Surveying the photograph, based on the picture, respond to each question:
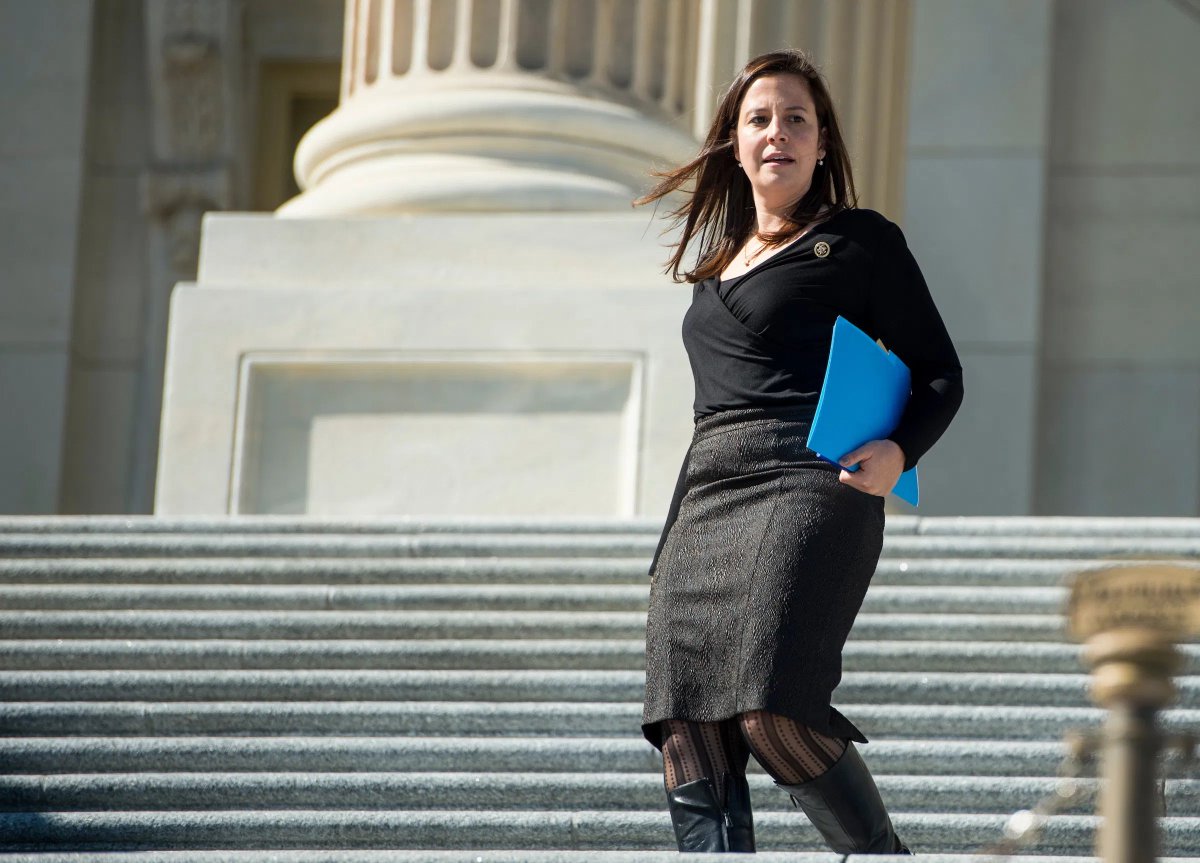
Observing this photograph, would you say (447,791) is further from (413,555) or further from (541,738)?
(413,555)

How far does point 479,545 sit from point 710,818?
323cm

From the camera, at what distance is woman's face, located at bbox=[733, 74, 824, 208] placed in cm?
469

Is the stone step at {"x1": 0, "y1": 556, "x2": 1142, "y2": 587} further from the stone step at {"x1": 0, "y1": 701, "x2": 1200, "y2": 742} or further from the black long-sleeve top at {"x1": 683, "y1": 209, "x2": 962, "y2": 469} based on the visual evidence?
the black long-sleeve top at {"x1": 683, "y1": 209, "x2": 962, "y2": 469}

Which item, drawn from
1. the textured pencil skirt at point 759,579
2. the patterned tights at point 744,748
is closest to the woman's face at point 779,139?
the textured pencil skirt at point 759,579

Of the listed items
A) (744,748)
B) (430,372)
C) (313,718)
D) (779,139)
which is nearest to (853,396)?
(779,139)

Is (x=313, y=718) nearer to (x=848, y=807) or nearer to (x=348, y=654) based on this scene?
(x=348, y=654)

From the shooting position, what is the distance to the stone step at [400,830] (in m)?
5.51

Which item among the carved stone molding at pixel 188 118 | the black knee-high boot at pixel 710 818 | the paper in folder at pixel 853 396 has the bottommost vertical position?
the black knee-high boot at pixel 710 818

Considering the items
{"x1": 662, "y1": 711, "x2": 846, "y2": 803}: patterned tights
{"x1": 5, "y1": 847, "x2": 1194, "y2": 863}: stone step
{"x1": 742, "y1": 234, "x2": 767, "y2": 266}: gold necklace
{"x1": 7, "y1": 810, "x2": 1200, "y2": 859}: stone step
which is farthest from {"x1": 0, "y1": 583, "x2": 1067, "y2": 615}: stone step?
{"x1": 662, "y1": 711, "x2": 846, "y2": 803}: patterned tights

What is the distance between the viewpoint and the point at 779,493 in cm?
445

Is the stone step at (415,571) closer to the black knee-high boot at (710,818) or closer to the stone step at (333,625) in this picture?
the stone step at (333,625)

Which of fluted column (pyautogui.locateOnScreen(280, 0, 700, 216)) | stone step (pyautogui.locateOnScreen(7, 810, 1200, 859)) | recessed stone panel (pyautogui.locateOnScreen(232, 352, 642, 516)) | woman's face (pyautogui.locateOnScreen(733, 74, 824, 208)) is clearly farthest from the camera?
fluted column (pyautogui.locateOnScreen(280, 0, 700, 216))

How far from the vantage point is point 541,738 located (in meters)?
6.11

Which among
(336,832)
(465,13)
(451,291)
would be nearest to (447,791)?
(336,832)
